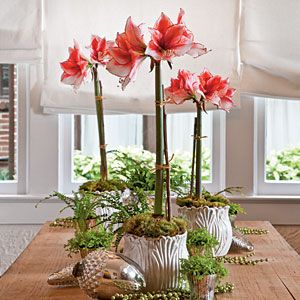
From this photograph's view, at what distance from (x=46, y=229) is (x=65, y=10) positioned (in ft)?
3.48

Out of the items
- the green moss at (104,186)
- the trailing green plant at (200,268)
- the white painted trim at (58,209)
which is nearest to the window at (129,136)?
the white painted trim at (58,209)

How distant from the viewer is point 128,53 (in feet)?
4.93

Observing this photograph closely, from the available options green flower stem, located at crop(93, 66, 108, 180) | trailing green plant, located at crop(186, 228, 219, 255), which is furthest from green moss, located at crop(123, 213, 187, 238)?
green flower stem, located at crop(93, 66, 108, 180)

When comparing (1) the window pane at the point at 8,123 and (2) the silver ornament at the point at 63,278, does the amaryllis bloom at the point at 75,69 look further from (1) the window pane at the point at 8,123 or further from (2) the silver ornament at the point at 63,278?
(1) the window pane at the point at 8,123

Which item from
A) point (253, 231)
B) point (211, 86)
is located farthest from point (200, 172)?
point (253, 231)

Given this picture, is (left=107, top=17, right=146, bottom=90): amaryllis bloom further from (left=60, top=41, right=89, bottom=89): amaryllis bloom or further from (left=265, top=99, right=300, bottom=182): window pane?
(left=265, top=99, right=300, bottom=182): window pane

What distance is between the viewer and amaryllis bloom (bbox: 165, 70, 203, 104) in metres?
1.76

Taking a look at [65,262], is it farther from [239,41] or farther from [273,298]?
[239,41]

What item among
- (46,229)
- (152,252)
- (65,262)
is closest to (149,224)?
(152,252)

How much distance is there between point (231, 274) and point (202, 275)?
39cm

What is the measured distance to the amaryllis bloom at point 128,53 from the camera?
58.7 inches

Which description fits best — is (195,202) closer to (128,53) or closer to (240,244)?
(240,244)

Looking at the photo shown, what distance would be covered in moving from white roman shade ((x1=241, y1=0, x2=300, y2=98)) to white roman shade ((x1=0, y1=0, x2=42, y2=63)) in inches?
34.8

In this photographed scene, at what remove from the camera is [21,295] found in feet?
5.37
